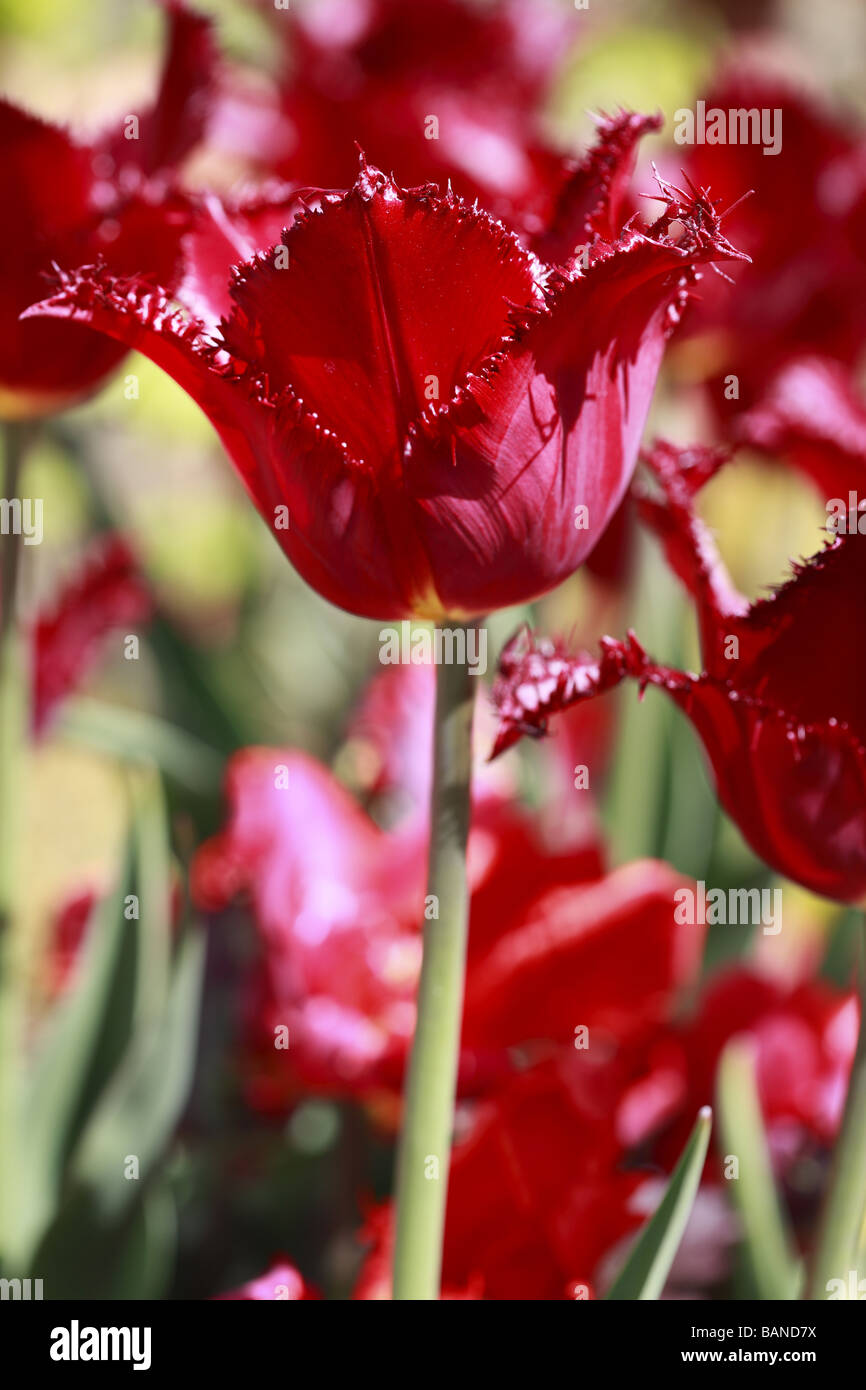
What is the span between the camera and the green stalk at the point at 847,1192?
288 millimetres

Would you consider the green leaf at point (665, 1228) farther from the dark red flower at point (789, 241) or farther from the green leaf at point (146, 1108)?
the dark red flower at point (789, 241)

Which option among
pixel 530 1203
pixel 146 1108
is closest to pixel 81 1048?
pixel 146 1108

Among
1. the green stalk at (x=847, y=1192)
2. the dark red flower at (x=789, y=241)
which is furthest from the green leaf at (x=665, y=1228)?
the dark red flower at (x=789, y=241)

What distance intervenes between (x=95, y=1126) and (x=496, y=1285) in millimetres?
144

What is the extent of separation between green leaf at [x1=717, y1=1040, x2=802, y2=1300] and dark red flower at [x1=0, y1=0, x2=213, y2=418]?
265mm

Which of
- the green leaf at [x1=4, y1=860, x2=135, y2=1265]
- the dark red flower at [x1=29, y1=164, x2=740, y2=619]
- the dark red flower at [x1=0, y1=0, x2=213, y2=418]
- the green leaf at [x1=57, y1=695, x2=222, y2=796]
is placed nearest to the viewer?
the dark red flower at [x1=29, y1=164, x2=740, y2=619]

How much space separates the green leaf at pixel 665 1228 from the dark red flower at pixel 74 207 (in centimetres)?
24

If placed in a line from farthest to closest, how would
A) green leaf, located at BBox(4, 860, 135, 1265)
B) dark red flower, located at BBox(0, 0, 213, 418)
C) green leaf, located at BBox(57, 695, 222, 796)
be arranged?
green leaf, located at BBox(57, 695, 222, 796)
green leaf, located at BBox(4, 860, 135, 1265)
dark red flower, located at BBox(0, 0, 213, 418)

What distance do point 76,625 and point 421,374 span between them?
12.0 inches

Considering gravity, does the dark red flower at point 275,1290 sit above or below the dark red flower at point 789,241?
below

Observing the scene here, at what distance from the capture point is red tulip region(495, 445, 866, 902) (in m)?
0.27

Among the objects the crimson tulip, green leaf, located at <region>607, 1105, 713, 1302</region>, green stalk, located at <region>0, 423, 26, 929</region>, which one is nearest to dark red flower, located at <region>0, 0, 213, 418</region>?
green stalk, located at <region>0, 423, 26, 929</region>

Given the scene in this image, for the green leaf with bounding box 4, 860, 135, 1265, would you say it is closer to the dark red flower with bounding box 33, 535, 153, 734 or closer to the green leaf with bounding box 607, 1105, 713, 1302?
the dark red flower with bounding box 33, 535, 153, 734
